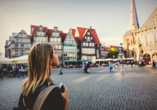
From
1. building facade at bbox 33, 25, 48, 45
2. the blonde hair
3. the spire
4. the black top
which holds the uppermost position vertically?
the spire

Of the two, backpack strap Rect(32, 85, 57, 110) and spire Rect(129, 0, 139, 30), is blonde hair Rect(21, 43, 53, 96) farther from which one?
spire Rect(129, 0, 139, 30)

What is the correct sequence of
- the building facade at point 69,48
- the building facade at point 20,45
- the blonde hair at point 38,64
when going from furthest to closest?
the building facade at point 69,48
the building facade at point 20,45
the blonde hair at point 38,64

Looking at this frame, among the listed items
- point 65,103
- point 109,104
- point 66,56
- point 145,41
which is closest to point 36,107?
point 65,103

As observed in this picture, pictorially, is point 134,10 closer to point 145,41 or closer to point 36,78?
point 145,41

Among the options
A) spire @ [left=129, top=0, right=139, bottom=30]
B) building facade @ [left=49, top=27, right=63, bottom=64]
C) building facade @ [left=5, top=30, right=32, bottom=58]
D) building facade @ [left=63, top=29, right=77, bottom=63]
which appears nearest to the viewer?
building facade @ [left=5, top=30, right=32, bottom=58]

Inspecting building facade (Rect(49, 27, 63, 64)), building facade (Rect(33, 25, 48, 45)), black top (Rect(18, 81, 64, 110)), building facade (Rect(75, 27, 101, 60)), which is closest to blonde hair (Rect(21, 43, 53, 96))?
black top (Rect(18, 81, 64, 110))

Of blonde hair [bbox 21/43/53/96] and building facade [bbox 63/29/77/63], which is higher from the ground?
building facade [bbox 63/29/77/63]

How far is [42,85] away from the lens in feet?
3.73

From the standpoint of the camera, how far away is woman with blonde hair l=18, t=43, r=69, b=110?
3.40ft

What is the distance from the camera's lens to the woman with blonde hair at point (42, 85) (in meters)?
1.04

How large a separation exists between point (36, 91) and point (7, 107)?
401cm

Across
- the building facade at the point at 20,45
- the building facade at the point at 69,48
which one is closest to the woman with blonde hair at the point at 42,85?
the building facade at the point at 20,45

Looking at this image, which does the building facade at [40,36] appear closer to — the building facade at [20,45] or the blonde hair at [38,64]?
the building facade at [20,45]

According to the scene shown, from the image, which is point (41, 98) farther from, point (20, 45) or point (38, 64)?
point (20, 45)
